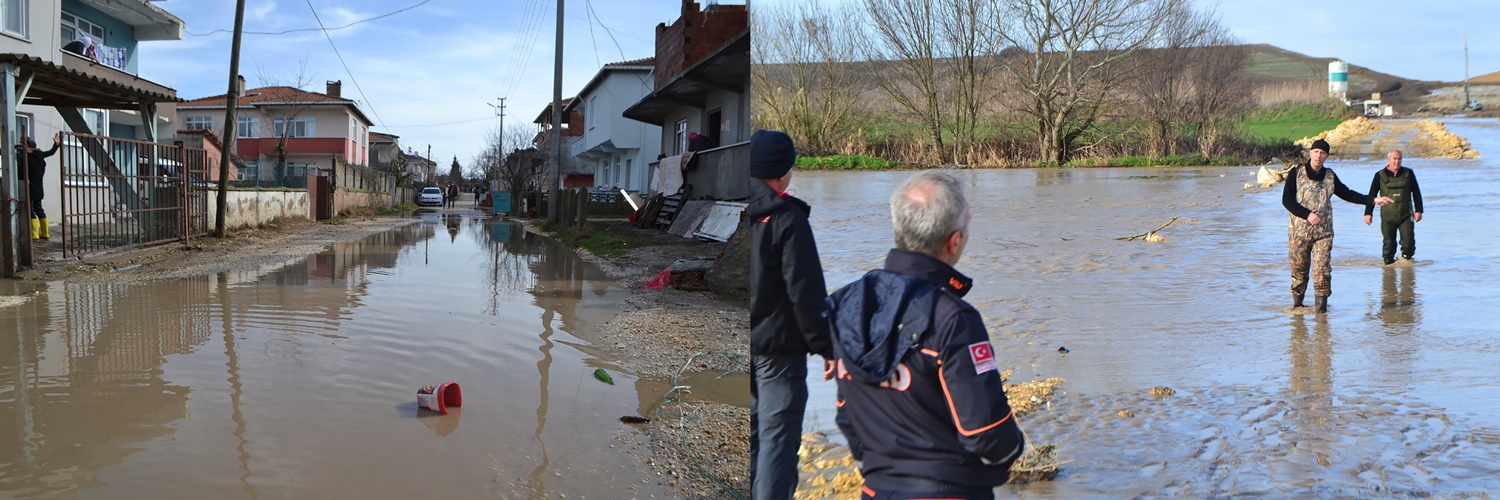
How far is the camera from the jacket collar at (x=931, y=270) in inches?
66.7

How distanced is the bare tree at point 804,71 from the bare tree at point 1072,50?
19.7 inches

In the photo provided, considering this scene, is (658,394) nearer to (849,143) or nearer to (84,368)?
(849,143)

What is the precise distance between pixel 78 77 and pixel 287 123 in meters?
26.1

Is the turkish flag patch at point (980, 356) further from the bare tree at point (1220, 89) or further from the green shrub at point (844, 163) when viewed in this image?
the bare tree at point (1220, 89)

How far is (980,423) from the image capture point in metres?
1.60

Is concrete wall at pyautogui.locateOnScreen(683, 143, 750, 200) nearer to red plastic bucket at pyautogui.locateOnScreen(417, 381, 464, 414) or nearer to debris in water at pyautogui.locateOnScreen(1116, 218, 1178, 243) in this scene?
red plastic bucket at pyautogui.locateOnScreen(417, 381, 464, 414)

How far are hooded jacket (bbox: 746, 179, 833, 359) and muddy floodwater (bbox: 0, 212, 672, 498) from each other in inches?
53.0

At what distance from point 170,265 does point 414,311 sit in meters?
4.81

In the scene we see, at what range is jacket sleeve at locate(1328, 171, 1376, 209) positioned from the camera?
317cm

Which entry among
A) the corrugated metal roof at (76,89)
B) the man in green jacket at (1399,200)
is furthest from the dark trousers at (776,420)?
the corrugated metal roof at (76,89)

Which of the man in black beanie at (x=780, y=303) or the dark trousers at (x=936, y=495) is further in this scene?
the man in black beanie at (x=780, y=303)

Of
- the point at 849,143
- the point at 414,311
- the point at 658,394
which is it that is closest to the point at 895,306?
the point at 849,143

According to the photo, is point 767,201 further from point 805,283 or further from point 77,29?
point 77,29

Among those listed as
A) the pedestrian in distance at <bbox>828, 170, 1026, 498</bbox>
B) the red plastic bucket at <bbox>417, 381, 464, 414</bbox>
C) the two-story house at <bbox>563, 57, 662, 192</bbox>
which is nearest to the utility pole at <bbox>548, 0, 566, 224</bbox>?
the two-story house at <bbox>563, 57, 662, 192</bbox>
